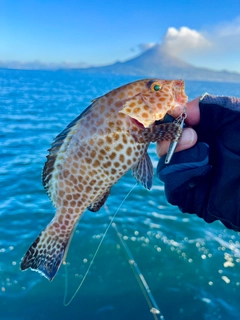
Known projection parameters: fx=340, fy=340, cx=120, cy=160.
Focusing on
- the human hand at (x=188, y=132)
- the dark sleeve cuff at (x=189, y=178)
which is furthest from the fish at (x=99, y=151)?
the dark sleeve cuff at (x=189, y=178)

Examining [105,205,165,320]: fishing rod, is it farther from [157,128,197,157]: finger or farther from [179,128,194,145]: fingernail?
[179,128,194,145]: fingernail

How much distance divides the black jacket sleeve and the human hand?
64 mm

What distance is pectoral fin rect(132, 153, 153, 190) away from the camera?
4.16 meters

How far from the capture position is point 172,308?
7648 millimetres

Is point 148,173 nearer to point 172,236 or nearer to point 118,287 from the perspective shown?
point 118,287

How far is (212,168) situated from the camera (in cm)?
443

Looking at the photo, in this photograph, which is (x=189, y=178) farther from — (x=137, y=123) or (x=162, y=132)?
(x=137, y=123)

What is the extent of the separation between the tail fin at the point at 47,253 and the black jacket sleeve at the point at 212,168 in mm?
1532

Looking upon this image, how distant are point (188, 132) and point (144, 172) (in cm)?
72

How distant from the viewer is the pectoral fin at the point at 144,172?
4164 millimetres

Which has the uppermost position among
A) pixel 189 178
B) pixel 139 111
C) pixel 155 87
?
pixel 155 87

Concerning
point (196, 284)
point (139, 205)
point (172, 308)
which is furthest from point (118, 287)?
point (139, 205)

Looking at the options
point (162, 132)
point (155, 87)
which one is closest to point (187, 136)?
point (162, 132)

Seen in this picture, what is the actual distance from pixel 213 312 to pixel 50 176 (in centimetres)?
550
